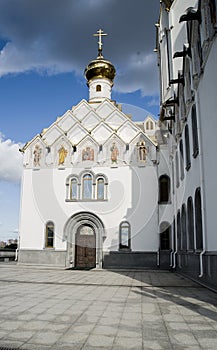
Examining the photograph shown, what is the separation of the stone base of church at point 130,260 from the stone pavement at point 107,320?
8111mm

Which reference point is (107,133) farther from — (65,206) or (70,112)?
(65,206)

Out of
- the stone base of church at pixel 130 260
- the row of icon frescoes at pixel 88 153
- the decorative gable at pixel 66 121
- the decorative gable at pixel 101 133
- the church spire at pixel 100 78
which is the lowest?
the stone base of church at pixel 130 260

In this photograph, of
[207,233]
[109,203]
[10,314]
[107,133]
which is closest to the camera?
[10,314]

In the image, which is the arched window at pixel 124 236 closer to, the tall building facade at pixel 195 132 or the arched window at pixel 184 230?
the tall building facade at pixel 195 132

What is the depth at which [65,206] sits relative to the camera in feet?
54.2

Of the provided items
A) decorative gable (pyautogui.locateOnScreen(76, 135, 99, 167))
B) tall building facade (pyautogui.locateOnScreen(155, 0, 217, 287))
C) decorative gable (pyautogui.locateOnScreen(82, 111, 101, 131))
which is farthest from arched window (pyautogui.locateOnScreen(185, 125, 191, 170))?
decorative gable (pyautogui.locateOnScreen(82, 111, 101, 131))

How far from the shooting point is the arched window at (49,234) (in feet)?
54.0

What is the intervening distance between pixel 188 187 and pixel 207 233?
2964 mm

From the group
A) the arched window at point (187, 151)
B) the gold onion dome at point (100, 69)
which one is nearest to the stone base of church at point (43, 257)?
the arched window at point (187, 151)

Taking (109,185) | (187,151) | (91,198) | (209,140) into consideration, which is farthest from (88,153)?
(209,140)

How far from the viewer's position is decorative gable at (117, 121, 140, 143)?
57.1ft

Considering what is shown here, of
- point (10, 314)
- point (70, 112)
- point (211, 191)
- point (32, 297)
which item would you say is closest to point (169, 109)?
point (70, 112)

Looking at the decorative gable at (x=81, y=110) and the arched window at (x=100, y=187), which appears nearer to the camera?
the arched window at (x=100, y=187)

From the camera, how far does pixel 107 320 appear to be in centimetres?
453
